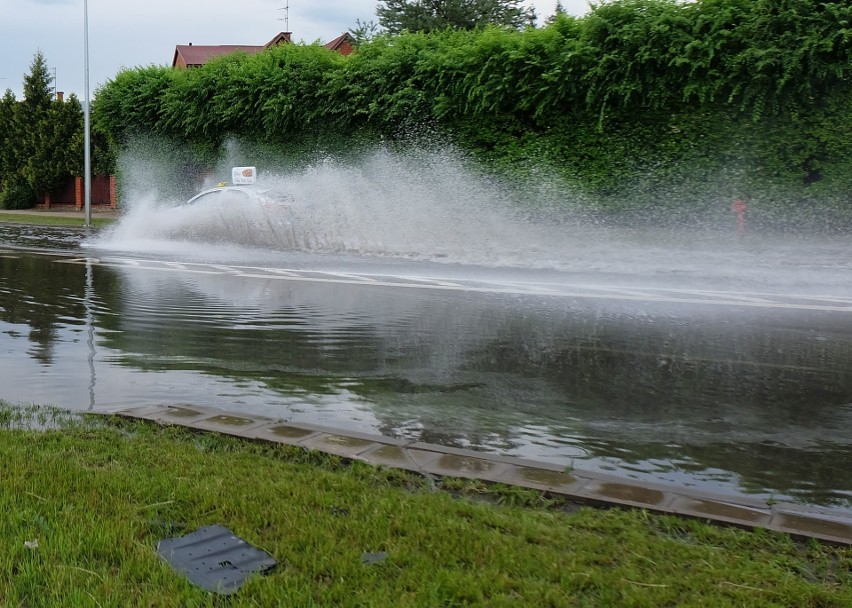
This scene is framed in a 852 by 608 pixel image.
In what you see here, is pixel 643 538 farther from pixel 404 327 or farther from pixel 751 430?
pixel 404 327

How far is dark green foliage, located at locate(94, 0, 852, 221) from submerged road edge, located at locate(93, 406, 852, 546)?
13.2 m

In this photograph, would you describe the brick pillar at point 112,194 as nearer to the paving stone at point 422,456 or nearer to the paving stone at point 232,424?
the paving stone at point 232,424

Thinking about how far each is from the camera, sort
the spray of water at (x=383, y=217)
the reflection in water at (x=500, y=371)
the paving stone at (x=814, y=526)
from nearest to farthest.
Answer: the paving stone at (x=814, y=526) → the reflection in water at (x=500, y=371) → the spray of water at (x=383, y=217)

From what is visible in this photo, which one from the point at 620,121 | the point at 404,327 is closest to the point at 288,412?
the point at 404,327

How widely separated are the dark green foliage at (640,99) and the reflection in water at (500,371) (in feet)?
22.6

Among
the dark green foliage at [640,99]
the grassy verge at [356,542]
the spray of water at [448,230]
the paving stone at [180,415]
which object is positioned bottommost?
the grassy verge at [356,542]

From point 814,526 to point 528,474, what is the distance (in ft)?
4.40

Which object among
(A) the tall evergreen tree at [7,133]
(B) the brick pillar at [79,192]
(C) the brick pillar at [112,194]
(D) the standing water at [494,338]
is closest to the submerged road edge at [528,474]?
(D) the standing water at [494,338]

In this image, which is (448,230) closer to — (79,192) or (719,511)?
(719,511)

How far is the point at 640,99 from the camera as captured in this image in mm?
17375

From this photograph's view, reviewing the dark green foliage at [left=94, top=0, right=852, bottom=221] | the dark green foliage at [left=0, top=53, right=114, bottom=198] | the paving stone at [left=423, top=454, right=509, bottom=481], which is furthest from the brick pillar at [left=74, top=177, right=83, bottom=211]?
the paving stone at [left=423, top=454, right=509, bottom=481]

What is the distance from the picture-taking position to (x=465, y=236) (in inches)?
725

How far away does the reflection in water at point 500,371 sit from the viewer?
512 centimetres

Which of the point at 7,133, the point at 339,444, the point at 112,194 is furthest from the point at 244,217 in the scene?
the point at 7,133
